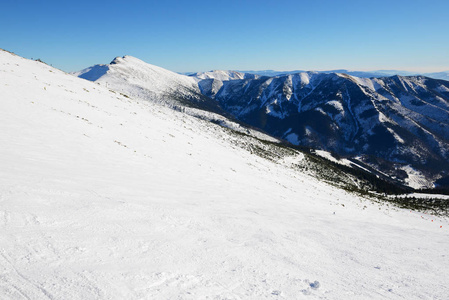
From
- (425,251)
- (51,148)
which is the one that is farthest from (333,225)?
(51,148)

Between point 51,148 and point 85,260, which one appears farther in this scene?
point 51,148

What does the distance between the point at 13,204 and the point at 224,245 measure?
18.8ft

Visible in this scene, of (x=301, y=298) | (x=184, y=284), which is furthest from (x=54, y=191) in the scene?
(x=301, y=298)

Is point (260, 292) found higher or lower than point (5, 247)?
lower

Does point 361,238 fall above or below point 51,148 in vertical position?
below

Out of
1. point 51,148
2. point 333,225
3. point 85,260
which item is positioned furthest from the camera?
point 51,148

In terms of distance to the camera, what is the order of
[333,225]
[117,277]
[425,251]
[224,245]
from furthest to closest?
1. [333,225]
2. [425,251]
3. [224,245]
4. [117,277]

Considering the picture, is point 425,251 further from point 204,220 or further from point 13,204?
point 13,204

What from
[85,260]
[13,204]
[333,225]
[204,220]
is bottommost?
[333,225]

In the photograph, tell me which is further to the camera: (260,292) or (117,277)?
(260,292)

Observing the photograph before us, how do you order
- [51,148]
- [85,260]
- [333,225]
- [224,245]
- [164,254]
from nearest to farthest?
[85,260] → [164,254] → [224,245] → [333,225] → [51,148]

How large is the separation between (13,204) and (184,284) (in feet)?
16.8

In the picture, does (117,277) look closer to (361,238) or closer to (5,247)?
(5,247)

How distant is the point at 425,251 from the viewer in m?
8.93
